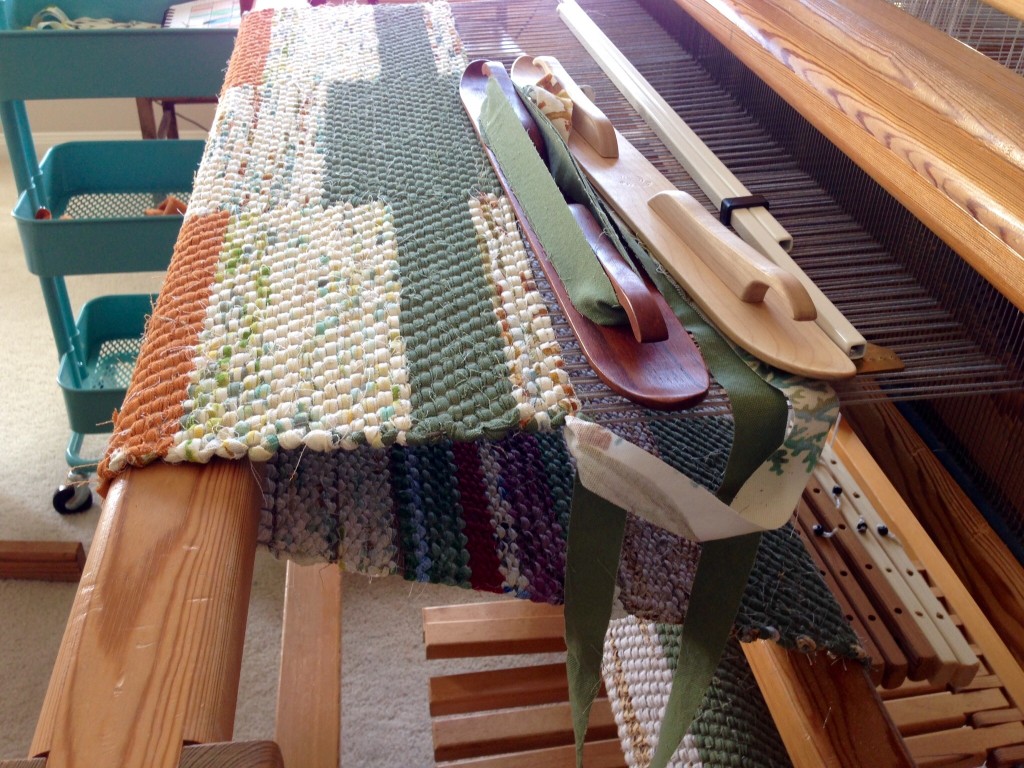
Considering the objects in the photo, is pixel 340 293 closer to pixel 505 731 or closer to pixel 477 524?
pixel 477 524

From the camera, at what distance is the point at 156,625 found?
44 centimetres

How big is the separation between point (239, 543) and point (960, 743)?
2.30ft

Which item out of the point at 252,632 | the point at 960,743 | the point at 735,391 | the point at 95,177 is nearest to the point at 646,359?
the point at 735,391

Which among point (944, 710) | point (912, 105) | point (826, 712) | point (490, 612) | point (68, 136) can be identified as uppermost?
point (912, 105)

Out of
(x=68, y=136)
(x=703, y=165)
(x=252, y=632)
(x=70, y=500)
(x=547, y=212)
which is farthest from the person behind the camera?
(x=68, y=136)

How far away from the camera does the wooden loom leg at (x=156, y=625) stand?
0.40 meters

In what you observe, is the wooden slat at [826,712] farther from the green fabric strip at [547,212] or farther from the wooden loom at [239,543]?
the green fabric strip at [547,212]

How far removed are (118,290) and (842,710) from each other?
76.7 inches

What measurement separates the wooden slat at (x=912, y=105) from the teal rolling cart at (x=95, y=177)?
0.92 meters

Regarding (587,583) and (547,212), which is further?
(547,212)

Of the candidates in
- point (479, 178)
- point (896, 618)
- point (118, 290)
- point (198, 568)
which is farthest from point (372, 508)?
point (118, 290)

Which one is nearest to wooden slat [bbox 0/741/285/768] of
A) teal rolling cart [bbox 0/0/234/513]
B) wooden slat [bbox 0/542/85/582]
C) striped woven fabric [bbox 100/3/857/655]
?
striped woven fabric [bbox 100/3/857/655]

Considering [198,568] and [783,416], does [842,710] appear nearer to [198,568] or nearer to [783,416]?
[783,416]

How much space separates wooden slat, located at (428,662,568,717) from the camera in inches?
39.2
